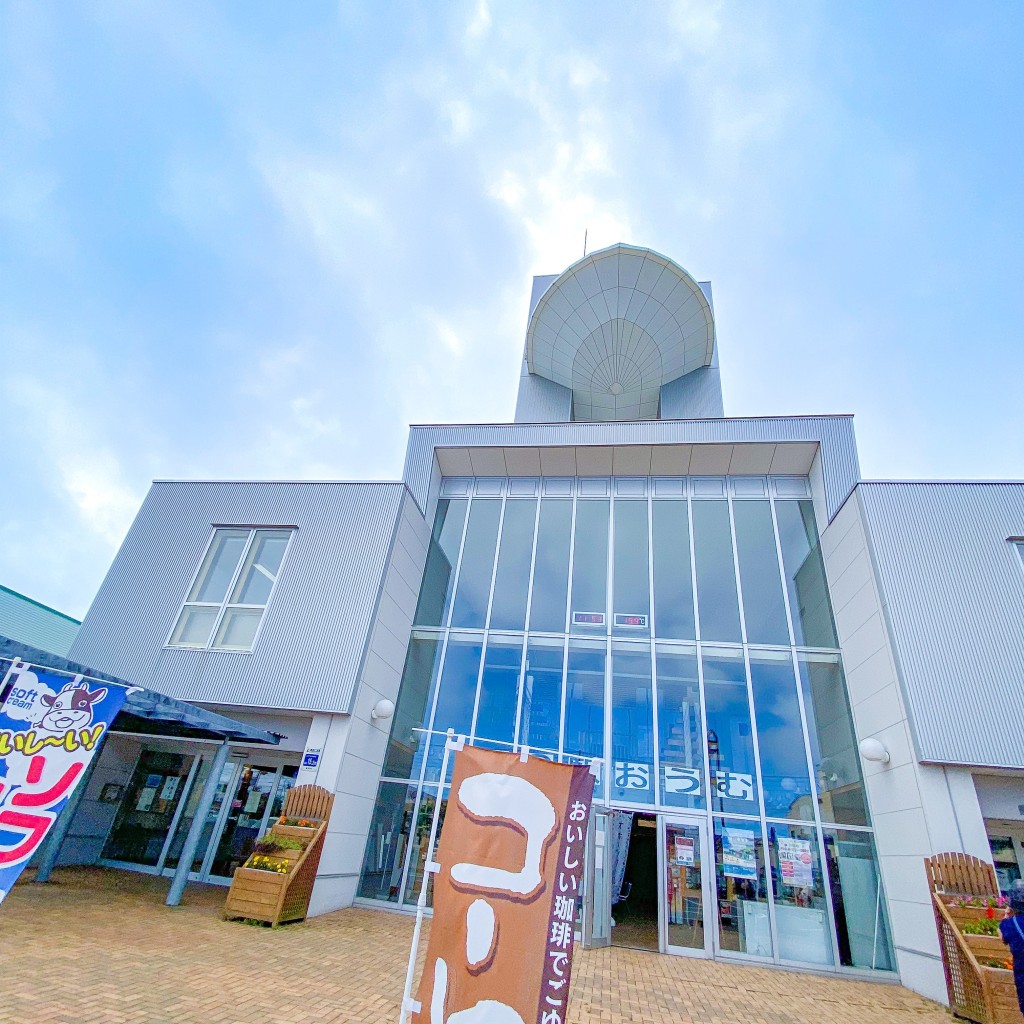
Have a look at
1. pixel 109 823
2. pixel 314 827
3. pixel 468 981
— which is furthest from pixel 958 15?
pixel 109 823

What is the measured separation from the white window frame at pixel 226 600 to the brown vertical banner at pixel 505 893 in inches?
314

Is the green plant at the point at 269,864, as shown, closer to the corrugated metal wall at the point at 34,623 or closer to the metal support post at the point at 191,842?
the metal support post at the point at 191,842

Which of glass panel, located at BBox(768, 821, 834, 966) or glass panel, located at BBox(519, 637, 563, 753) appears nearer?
glass panel, located at BBox(768, 821, 834, 966)

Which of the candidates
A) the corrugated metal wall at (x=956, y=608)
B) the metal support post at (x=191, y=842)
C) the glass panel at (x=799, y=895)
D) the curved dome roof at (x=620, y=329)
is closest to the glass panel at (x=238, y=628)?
the metal support post at (x=191, y=842)

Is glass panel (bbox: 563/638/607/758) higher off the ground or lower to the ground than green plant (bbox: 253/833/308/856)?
higher

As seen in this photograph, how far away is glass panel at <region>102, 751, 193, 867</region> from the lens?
10547mm

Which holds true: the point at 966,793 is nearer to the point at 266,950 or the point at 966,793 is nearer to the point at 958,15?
the point at 266,950

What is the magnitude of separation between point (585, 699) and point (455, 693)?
8.26 feet

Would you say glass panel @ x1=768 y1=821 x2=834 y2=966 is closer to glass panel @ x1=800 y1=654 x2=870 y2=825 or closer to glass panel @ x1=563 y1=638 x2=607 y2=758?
glass panel @ x1=800 y1=654 x2=870 y2=825

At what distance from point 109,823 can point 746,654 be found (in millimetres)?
12903

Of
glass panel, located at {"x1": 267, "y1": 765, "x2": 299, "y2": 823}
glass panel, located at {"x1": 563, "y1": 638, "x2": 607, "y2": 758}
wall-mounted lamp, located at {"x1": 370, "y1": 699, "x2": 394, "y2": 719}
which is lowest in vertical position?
glass panel, located at {"x1": 267, "y1": 765, "x2": 299, "y2": 823}

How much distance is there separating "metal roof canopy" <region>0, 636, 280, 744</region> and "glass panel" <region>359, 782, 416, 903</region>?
223 centimetres

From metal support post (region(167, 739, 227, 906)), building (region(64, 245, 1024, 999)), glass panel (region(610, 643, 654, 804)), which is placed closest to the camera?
metal support post (region(167, 739, 227, 906))

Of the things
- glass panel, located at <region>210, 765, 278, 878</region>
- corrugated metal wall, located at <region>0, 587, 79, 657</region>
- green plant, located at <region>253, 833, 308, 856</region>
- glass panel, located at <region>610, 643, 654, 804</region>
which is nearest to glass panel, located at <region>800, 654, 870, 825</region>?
glass panel, located at <region>610, 643, 654, 804</region>
